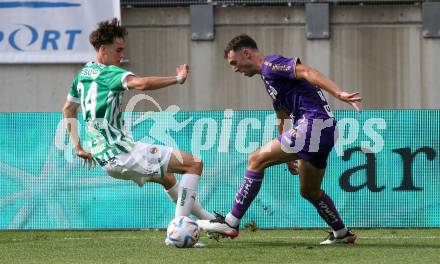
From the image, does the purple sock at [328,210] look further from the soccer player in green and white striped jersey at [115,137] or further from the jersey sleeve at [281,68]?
the jersey sleeve at [281,68]

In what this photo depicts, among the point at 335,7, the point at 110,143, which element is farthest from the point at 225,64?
the point at 110,143

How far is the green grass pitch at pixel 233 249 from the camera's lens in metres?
7.65

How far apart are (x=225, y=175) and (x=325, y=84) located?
152 inches

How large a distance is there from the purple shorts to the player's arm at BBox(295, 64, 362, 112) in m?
0.45

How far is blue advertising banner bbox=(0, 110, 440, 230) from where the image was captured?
11359 millimetres

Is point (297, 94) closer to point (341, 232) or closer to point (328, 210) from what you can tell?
point (328, 210)

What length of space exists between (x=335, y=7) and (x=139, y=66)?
10.7 ft

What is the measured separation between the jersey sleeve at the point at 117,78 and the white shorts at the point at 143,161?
1.75 ft

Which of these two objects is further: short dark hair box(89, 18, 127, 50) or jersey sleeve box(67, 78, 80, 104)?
jersey sleeve box(67, 78, 80, 104)

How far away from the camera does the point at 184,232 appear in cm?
841

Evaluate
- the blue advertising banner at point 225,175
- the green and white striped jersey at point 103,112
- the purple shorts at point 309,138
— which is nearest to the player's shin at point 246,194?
the purple shorts at point 309,138

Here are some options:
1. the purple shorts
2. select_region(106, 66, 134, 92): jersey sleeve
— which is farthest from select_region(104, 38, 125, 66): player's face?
the purple shorts

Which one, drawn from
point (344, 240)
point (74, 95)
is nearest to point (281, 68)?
point (344, 240)

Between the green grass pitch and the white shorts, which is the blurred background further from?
the white shorts
